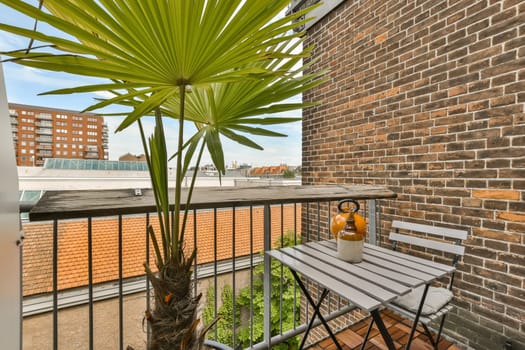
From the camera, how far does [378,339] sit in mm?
1780

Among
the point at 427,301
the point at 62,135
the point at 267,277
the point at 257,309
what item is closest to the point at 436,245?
the point at 427,301

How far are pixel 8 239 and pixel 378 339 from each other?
220 centimetres

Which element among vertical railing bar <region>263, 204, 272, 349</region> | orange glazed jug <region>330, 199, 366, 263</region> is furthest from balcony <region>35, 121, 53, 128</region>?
orange glazed jug <region>330, 199, 366, 263</region>

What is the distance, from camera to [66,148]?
27.3ft

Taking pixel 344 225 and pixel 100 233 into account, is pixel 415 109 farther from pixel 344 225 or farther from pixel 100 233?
pixel 100 233

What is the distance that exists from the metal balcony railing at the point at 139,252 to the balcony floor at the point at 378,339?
0.17 meters

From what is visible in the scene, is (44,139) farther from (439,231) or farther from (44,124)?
(439,231)

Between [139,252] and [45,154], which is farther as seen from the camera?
[45,154]

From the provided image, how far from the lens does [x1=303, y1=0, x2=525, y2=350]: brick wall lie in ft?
5.28

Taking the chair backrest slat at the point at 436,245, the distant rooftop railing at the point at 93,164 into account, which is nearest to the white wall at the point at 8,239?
the chair backrest slat at the point at 436,245

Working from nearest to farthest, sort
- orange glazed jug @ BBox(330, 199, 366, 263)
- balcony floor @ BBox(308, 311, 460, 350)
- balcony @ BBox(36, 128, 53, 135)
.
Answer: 1. orange glazed jug @ BBox(330, 199, 366, 263)
2. balcony floor @ BBox(308, 311, 460, 350)
3. balcony @ BBox(36, 128, 53, 135)

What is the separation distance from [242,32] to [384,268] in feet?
3.96

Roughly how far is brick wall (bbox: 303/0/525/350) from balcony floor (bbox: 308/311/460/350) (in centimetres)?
26

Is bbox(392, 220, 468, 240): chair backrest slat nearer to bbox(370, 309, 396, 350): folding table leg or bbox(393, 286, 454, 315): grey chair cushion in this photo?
bbox(393, 286, 454, 315): grey chair cushion
